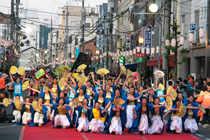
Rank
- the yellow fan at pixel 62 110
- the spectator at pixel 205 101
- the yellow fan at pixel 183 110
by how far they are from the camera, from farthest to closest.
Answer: the spectator at pixel 205 101 → the yellow fan at pixel 62 110 → the yellow fan at pixel 183 110

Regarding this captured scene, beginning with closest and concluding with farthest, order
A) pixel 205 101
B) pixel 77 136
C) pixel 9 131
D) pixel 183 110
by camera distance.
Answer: pixel 77 136 < pixel 9 131 < pixel 183 110 < pixel 205 101

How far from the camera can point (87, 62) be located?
72.4ft

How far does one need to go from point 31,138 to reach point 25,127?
240 cm

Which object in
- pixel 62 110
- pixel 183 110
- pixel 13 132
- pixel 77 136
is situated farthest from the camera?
pixel 62 110

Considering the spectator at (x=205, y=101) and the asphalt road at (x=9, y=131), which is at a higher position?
the spectator at (x=205, y=101)

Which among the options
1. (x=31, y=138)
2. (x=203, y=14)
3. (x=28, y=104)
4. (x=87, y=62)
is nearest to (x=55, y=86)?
(x=28, y=104)

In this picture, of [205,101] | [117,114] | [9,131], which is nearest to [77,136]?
[117,114]

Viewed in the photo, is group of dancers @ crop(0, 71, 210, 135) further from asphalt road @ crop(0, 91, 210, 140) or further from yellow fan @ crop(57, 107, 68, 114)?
asphalt road @ crop(0, 91, 210, 140)

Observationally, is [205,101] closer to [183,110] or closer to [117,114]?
[183,110]

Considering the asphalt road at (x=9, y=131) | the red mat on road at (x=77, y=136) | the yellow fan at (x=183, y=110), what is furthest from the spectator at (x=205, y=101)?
the asphalt road at (x=9, y=131)

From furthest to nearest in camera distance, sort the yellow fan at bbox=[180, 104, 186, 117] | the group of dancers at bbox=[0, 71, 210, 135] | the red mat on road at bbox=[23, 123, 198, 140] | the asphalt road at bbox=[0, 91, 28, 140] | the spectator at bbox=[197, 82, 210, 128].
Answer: the spectator at bbox=[197, 82, 210, 128] → the yellow fan at bbox=[180, 104, 186, 117] → the group of dancers at bbox=[0, 71, 210, 135] → the red mat on road at bbox=[23, 123, 198, 140] → the asphalt road at bbox=[0, 91, 28, 140]

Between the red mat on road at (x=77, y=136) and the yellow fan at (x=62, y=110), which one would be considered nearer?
the red mat on road at (x=77, y=136)

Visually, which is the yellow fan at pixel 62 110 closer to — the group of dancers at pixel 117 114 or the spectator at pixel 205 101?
the group of dancers at pixel 117 114

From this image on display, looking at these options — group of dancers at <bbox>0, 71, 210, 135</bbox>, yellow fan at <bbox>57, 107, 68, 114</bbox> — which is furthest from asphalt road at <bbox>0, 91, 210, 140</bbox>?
yellow fan at <bbox>57, 107, 68, 114</bbox>
